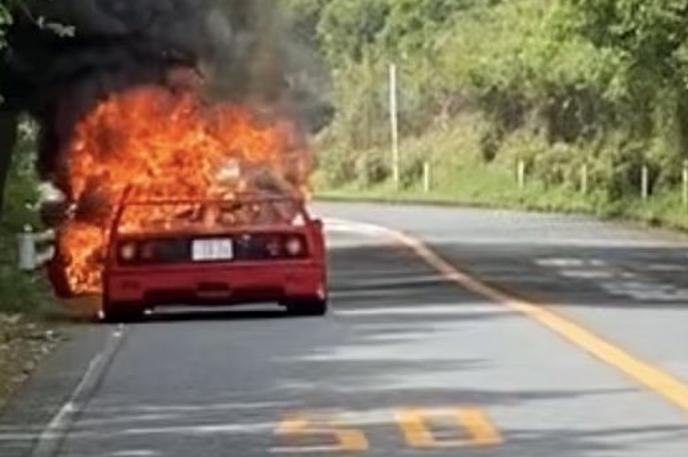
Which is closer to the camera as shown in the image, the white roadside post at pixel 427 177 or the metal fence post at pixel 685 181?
the metal fence post at pixel 685 181

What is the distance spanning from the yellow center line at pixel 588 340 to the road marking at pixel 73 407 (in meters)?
3.56

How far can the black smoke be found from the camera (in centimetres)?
2377

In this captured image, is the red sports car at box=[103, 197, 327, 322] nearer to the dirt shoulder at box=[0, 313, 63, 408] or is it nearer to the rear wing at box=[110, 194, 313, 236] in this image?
the rear wing at box=[110, 194, 313, 236]

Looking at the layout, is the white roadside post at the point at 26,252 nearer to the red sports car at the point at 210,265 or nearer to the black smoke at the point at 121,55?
the black smoke at the point at 121,55

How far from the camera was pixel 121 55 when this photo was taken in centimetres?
2445

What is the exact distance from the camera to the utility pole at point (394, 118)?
A: 73.2 metres

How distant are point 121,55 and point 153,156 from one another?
3.54 ft

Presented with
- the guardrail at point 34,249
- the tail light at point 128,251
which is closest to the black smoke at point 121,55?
the guardrail at point 34,249

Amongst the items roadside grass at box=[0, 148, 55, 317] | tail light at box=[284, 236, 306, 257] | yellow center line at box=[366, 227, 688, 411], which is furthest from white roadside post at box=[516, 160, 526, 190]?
tail light at box=[284, 236, 306, 257]

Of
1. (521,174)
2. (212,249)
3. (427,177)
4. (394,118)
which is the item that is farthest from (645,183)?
(212,249)

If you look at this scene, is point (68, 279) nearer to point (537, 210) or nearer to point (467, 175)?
point (537, 210)

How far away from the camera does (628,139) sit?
57.9 metres

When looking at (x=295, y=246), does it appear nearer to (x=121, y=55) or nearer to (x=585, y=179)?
(x=121, y=55)

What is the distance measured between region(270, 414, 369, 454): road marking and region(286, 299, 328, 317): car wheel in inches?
318
